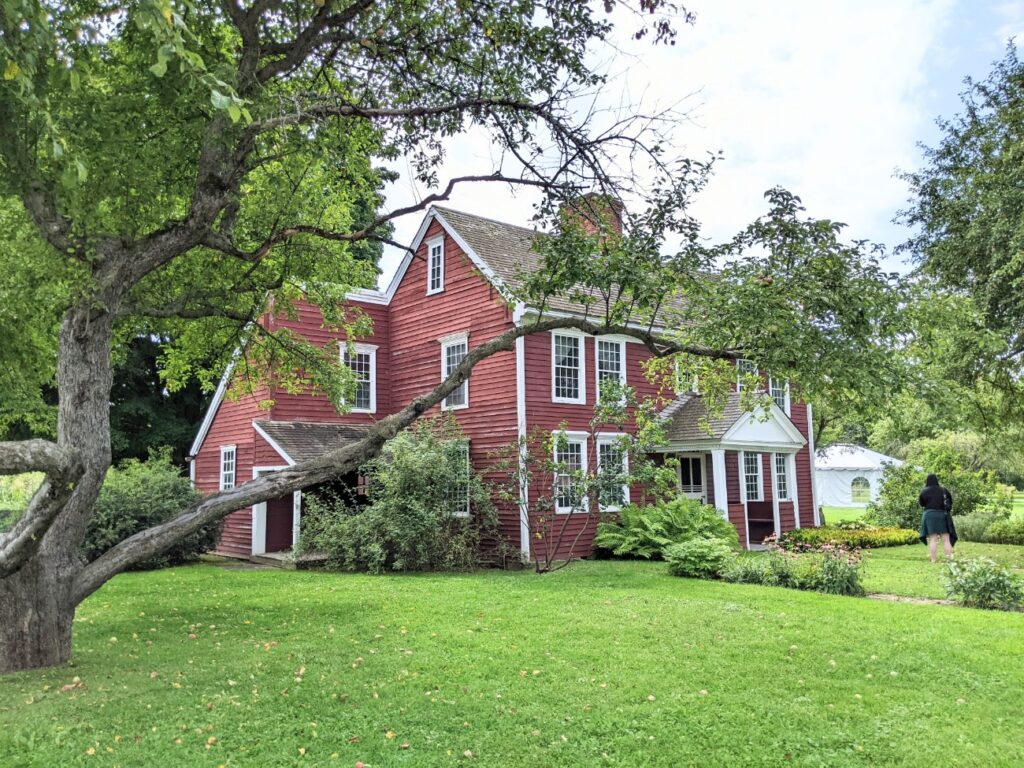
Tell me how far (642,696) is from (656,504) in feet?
41.6

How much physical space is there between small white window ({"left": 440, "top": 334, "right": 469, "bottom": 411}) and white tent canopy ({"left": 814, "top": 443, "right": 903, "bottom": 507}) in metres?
28.3

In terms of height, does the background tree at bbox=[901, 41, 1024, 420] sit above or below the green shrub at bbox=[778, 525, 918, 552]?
above

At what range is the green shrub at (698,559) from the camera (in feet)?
44.8

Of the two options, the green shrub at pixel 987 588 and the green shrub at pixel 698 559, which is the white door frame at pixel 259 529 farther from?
the green shrub at pixel 987 588

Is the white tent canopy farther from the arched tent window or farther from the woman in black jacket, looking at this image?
Result: the woman in black jacket

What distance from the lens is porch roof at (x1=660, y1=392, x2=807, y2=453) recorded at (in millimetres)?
18594

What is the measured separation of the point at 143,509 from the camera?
659 inches

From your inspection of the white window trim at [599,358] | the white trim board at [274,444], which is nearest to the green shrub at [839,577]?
the white window trim at [599,358]

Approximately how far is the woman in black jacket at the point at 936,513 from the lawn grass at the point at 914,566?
1.91 ft

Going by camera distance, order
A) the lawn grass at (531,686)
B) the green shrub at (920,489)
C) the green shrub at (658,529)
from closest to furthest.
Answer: the lawn grass at (531,686) → the green shrub at (658,529) → the green shrub at (920,489)

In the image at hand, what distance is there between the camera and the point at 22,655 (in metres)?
7.12

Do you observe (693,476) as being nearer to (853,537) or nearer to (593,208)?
(853,537)

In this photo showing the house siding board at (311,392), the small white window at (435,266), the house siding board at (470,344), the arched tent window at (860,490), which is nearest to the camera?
the house siding board at (470,344)

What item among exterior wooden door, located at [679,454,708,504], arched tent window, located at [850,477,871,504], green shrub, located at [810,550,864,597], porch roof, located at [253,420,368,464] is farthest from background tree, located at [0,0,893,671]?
arched tent window, located at [850,477,871,504]
